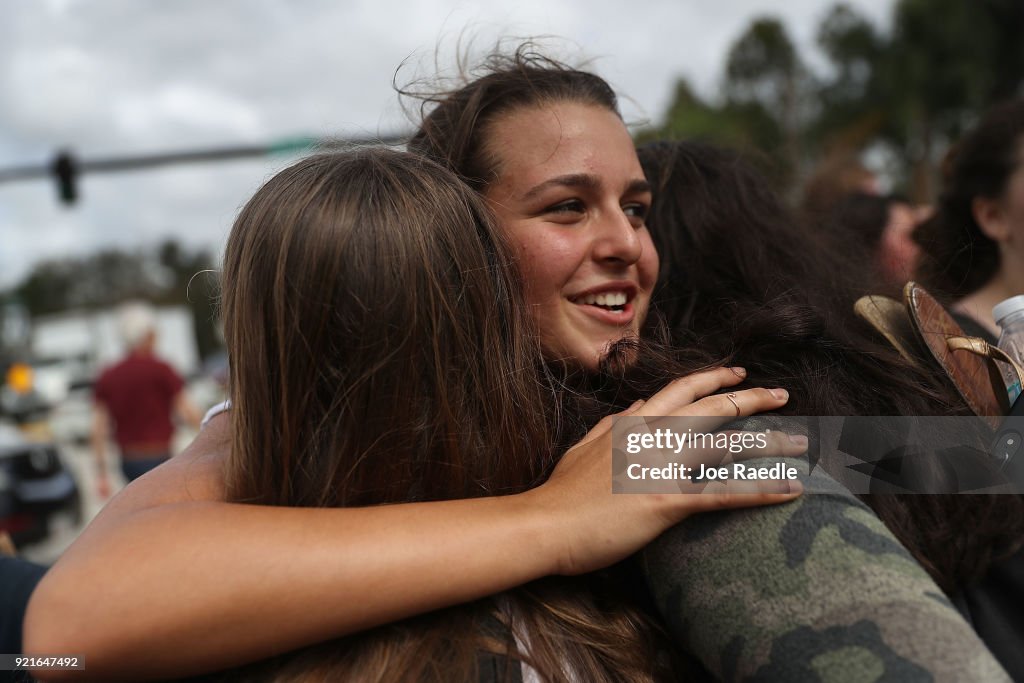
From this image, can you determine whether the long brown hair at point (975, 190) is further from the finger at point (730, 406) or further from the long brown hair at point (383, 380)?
the long brown hair at point (383, 380)

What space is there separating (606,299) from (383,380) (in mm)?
882

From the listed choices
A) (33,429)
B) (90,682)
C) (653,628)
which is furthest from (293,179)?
(33,429)

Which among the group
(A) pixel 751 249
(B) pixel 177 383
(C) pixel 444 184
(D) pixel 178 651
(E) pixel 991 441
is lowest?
(B) pixel 177 383

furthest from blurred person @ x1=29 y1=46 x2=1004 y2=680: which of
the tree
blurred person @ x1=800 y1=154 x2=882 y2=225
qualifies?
the tree

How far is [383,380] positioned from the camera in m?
1.55

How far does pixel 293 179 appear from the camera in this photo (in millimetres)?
1668

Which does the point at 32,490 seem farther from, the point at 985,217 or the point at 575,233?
the point at 985,217

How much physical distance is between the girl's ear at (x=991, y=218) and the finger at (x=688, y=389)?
82.3 inches

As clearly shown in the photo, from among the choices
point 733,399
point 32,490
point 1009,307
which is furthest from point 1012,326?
point 32,490

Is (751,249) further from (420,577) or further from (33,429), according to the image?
(33,429)

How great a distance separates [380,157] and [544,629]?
3.36 ft

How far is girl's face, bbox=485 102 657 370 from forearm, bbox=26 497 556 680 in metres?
0.86

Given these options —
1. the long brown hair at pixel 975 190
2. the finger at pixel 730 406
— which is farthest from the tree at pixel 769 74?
the finger at pixel 730 406

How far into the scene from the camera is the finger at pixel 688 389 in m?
1.51
